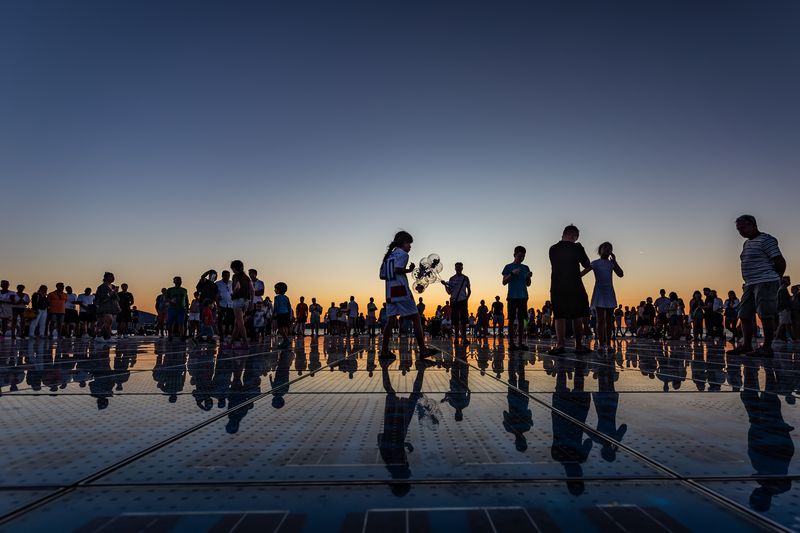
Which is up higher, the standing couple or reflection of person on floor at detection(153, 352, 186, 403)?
the standing couple

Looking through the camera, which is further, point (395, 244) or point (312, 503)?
point (395, 244)

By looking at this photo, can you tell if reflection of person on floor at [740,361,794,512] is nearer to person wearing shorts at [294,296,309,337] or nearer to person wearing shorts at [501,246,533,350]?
person wearing shorts at [501,246,533,350]

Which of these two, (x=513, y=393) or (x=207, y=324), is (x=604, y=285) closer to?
(x=513, y=393)

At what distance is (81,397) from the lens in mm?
3404

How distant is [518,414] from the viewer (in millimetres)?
2768

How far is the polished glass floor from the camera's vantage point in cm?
134

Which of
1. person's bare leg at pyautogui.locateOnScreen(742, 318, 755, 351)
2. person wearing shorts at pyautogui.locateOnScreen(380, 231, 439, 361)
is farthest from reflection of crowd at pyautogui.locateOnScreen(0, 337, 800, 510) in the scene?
person's bare leg at pyautogui.locateOnScreen(742, 318, 755, 351)

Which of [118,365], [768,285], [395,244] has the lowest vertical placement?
[118,365]

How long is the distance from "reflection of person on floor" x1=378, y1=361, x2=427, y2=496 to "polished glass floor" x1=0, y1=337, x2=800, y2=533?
1 cm

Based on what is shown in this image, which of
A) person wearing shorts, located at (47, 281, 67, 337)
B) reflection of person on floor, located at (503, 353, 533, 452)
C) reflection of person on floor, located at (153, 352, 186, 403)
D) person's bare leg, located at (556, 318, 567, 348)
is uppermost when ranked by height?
person wearing shorts, located at (47, 281, 67, 337)

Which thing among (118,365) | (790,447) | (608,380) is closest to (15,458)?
(790,447)

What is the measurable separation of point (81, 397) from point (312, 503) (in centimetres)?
282

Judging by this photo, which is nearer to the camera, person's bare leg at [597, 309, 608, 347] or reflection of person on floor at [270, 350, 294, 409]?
reflection of person on floor at [270, 350, 294, 409]

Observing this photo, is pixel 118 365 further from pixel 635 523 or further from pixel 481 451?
pixel 635 523
